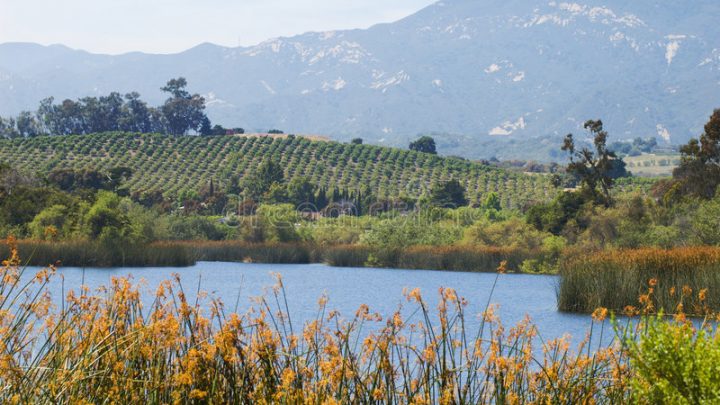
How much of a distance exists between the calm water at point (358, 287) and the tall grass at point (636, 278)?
596 millimetres

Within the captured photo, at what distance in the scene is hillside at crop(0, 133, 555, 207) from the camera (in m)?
102

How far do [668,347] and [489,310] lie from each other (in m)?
1.13

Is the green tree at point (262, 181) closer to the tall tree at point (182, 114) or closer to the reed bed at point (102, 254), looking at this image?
the reed bed at point (102, 254)

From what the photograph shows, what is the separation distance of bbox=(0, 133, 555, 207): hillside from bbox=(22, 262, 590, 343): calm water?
4931cm

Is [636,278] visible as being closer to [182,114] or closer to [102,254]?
[102,254]

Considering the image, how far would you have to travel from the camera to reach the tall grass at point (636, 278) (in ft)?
72.2

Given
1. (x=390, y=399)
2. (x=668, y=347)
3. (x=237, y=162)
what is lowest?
(x=390, y=399)

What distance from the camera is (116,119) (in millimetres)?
142500

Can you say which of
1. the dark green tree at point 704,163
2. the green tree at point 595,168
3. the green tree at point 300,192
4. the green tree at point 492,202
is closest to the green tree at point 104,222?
the green tree at point 595,168

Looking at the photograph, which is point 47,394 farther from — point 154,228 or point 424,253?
point 154,228

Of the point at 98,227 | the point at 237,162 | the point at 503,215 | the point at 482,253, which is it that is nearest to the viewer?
the point at 482,253

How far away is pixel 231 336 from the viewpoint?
6105 mm

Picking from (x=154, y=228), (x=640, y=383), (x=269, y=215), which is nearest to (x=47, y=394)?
(x=640, y=383)

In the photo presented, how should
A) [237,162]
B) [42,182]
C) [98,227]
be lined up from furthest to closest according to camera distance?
[237,162], [42,182], [98,227]
